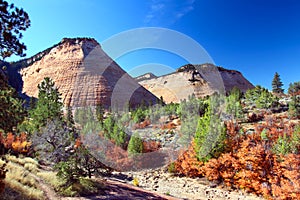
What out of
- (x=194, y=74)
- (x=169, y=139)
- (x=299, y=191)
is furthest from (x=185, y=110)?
(x=194, y=74)

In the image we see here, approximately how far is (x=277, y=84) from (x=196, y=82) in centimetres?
3093

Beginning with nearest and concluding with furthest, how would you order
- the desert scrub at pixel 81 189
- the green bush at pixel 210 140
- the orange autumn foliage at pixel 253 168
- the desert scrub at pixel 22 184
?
the desert scrub at pixel 22 184 < the desert scrub at pixel 81 189 < the orange autumn foliage at pixel 253 168 < the green bush at pixel 210 140

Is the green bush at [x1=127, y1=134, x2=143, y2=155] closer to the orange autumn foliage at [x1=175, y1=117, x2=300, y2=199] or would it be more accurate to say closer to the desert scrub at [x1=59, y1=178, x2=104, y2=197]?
the orange autumn foliage at [x1=175, y1=117, x2=300, y2=199]

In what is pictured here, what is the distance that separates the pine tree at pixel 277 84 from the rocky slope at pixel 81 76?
1608 inches

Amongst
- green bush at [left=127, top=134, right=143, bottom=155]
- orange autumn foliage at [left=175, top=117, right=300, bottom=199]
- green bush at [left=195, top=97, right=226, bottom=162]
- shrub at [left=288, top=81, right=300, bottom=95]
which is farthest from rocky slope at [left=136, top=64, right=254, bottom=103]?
orange autumn foliage at [left=175, top=117, right=300, bottom=199]

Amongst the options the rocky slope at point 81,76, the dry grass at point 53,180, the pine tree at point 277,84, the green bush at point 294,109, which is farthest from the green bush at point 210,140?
the pine tree at point 277,84

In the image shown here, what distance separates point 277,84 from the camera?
230ft

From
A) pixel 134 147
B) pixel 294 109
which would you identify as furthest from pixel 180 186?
pixel 294 109

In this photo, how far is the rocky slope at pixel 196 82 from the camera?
8871 centimetres

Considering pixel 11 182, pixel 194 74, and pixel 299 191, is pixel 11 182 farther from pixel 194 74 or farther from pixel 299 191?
pixel 194 74

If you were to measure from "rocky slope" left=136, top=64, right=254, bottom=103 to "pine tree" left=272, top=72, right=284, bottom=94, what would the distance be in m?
17.7

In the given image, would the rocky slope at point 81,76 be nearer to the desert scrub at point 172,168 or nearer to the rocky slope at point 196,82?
the rocky slope at point 196,82

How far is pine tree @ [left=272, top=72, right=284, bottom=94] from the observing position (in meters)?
69.1

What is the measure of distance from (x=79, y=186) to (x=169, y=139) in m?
25.8
